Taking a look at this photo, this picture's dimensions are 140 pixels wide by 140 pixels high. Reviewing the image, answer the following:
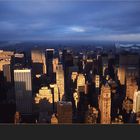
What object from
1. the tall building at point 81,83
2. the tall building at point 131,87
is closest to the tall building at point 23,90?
the tall building at point 81,83

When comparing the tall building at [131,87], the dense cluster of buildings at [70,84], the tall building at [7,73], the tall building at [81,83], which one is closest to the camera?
the dense cluster of buildings at [70,84]

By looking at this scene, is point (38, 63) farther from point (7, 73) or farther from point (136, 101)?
point (136, 101)

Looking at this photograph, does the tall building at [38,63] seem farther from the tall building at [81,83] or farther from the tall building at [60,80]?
the tall building at [81,83]

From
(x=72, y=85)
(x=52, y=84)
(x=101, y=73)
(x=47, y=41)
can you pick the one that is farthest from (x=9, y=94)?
(x=101, y=73)

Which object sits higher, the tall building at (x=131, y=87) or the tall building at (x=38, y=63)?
the tall building at (x=38, y=63)

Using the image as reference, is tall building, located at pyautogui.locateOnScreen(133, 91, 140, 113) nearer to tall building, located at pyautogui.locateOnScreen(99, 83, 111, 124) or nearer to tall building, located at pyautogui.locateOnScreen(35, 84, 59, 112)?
tall building, located at pyautogui.locateOnScreen(99, 83, 111, 124)

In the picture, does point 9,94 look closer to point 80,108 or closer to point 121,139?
point 80,108

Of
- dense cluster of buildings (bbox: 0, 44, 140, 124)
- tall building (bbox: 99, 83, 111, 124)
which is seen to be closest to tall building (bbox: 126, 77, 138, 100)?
dense cluster of buildings (bbox: 0, 44, 140, 124)
